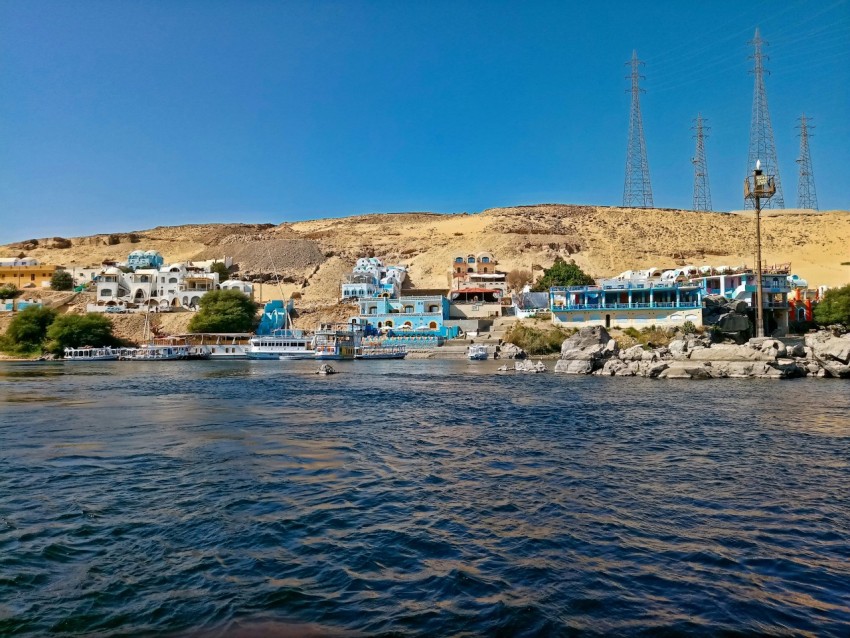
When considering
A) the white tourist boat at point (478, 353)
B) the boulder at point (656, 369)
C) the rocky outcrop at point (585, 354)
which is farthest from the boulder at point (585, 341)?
the white tourist boat at point (478, 353)

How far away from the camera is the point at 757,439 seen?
15.1 m

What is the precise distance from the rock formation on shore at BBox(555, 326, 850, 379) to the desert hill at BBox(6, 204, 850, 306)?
1940 inches

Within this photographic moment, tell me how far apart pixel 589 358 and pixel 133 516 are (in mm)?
32140

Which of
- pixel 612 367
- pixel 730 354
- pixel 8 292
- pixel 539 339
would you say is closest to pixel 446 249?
pixel 539 339

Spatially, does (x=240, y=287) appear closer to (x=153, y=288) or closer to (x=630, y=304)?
(x=153, y=288)

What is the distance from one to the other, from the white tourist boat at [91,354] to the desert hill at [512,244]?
28.6m

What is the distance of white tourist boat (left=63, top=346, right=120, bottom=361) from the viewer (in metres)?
61.8

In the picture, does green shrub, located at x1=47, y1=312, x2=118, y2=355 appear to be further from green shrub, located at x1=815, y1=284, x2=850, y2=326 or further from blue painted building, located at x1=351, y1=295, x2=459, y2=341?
green shrub, located at x1=815, y1=284, x2=850, y2=326

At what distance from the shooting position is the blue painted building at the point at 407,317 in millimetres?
68500

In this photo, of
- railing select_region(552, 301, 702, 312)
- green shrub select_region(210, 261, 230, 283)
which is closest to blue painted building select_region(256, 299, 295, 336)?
green shrub select_region(210, 261, 230, 283)

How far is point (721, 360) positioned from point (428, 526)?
2958 cm

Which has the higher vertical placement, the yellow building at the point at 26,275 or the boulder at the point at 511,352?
the yellow building at the point at 26,275

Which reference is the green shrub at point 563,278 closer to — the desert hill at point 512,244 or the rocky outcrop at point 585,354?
the desert hill at point 512,244

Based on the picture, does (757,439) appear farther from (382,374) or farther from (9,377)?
(9,377)
